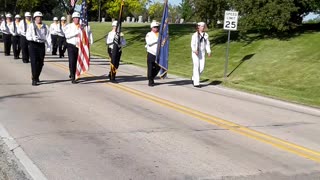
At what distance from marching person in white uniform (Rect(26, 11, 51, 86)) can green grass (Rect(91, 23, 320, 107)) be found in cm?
653

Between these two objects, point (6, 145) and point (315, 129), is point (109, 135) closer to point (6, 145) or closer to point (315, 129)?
point (6, 145)

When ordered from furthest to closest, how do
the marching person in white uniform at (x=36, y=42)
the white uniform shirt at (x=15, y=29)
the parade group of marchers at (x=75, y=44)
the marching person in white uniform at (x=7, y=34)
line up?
1. the marching person in white uniform at (x=7, y=34)
2. the white uniform shirt at (x=15, y=29)
3. the parade group of marchers at (x=75, y=44)
4. the marching person in white uniform at (x=36, y=42)

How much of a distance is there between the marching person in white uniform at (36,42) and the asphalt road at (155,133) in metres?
0.44

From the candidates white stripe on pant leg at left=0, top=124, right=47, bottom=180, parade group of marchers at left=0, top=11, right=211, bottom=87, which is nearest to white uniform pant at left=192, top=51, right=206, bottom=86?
parade group of marchers at left=0, top=11, right=211, bottom=87

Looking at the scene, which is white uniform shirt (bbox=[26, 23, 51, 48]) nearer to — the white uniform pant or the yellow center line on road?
the yellow center line on road

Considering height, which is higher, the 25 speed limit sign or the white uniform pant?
the 25 speed limit sign

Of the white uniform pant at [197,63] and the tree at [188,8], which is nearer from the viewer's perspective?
the white uniform pant at [197,63]

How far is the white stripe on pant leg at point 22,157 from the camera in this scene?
5.70m

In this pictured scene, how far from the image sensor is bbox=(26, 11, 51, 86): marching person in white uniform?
44.5 ft

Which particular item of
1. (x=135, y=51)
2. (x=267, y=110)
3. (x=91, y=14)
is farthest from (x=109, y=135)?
(x=91, y=14)

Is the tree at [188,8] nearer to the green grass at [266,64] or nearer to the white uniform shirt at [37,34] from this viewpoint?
the green grass at [266,64]

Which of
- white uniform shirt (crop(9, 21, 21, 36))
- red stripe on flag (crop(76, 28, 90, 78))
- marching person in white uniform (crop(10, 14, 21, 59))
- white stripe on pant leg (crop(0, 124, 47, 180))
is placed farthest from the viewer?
white uniform shirt (crop(9, 21, 21, 36))

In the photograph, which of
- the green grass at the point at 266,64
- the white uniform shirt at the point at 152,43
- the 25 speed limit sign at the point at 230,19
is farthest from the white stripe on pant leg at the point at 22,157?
the 25 speed limit sign at the point at 230,19

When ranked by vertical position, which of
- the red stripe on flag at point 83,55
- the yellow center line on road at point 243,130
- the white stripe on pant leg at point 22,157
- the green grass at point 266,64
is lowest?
the green grass at point 266,64
